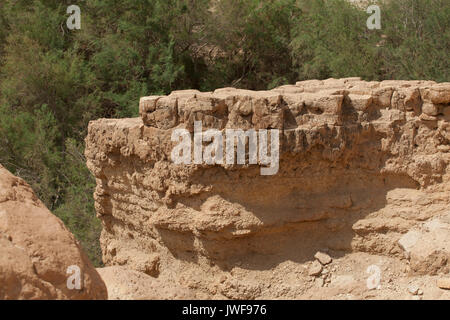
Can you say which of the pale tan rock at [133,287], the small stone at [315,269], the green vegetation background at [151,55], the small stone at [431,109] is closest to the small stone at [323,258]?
the small stone at [315,269]

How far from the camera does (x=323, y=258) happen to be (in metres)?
6.06

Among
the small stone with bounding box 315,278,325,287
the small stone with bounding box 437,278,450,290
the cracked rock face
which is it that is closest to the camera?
the small stone with bounding box 437,278,450,290

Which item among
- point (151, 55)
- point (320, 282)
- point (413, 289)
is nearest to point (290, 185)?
point (320, 282)

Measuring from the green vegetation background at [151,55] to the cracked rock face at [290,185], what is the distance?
23.5ft

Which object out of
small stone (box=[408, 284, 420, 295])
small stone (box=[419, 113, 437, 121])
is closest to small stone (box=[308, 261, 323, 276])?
small stone (box=[408, 284, 420, 295])

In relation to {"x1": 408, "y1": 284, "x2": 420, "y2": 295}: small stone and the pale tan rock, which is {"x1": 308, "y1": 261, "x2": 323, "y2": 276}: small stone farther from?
the pale tan rock

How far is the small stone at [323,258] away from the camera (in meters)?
6.05

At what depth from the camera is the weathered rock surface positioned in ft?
10.4

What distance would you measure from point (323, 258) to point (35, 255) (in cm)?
350

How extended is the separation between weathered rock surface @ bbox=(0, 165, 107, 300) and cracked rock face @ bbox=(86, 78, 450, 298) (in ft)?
7.64

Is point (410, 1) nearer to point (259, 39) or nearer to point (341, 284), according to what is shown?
point (259, 39)

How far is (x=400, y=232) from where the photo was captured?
20.0ft

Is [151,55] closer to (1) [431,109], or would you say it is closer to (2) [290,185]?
(2) [290,185]

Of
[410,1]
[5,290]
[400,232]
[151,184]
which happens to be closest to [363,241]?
[400,232]
